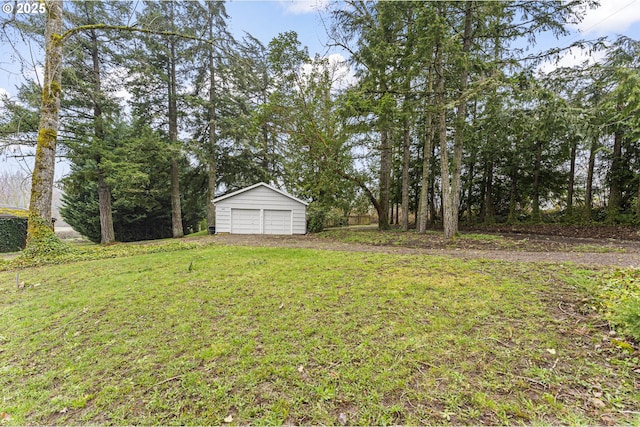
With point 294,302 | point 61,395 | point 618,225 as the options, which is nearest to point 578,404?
point 294,302

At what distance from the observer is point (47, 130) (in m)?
6.46

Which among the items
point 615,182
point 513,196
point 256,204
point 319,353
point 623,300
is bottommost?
point 319,353

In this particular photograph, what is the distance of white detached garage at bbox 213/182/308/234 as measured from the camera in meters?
13.5

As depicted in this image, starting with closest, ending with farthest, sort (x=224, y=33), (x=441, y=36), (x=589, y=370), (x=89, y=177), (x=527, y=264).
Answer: (x=589, y=370)
(x=527, y=264)
(x=441, y=36)
(x=89, y=177)
(x=224, y=33)

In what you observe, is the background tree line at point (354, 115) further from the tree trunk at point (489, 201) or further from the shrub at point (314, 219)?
the shrub at point (314, 219)

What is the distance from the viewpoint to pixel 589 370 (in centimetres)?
213

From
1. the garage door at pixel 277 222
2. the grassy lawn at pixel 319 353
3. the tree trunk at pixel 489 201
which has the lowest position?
the grassy lawn at pixel 319 353

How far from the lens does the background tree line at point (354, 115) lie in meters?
7.80

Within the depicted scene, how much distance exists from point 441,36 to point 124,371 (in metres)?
9.93

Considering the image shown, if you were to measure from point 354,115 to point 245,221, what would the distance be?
8124 millimetres

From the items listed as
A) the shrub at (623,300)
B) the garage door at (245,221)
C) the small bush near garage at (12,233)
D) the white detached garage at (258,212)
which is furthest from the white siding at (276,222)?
the small bush near garage at (12,233)

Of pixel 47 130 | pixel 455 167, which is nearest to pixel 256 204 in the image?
pixel 47 130

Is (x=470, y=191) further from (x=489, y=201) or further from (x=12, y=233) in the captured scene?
(x=12, y=233)

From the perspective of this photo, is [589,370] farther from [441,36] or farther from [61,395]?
[441,36]
